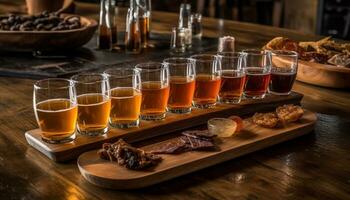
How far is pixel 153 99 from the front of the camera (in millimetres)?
1211

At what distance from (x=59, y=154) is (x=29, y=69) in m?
0.82

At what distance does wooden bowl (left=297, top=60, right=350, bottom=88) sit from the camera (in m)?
1.66

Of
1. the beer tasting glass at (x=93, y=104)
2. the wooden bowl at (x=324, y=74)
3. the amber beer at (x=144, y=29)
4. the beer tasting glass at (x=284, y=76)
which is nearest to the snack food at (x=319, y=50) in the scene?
the wooden bowl at (x=324, y=74)

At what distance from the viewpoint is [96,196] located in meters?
0.94

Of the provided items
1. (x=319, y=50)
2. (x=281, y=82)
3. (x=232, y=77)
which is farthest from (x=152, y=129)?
(x=319, y=50)

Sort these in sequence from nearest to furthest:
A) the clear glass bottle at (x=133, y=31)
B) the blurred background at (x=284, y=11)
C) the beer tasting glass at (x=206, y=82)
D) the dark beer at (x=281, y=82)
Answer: the beer tasting glass at (x=206, y=82)
the dark beer at (x=281, y=82)
the clear glass bottle at (x=133, y=31)
the blurred background at (x=284, y=11)

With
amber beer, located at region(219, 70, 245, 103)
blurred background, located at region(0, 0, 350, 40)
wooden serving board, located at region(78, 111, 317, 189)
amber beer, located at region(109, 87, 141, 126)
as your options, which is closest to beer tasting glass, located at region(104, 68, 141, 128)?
amber beer, located at region(109, 87, 141, 126)

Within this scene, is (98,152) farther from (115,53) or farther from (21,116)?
(115,53)

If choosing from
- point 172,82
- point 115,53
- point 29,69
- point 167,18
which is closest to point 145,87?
point 172,82

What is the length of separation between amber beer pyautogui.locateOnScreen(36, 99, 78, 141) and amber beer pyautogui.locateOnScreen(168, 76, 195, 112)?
0.87 feet

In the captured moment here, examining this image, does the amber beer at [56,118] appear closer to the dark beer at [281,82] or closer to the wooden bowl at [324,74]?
the dark beer at [281,82]

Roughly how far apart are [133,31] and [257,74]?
2.79 feet

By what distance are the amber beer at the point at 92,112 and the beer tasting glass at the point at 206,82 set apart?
27 centimetres

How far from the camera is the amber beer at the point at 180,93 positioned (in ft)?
4.11
